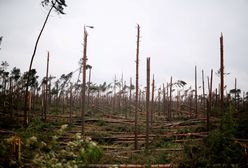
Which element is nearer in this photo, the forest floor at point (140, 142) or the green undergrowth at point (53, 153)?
the green undergrowth at point (53, 153)

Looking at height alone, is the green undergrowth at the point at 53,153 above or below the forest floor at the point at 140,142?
above

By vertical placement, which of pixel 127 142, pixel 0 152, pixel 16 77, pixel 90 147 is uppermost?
pixel 16 77

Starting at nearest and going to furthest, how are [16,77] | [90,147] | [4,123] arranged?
1. [90,147]
2. [4,123]
3. [16,77]

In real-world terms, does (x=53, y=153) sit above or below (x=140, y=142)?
above

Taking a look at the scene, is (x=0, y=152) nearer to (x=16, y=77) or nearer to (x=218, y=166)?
(x=218, y=166)

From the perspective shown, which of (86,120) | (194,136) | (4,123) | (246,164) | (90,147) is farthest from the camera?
(86,120)

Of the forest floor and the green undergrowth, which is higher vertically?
the green undergrowth

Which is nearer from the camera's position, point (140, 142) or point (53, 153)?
point (53, 153)

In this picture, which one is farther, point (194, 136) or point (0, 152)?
point (194, 136)

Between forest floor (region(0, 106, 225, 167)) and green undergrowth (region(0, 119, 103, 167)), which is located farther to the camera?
forest floor (region(0, 106, 225, 167))

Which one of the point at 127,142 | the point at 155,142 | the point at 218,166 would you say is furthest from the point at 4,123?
the point at 218,166

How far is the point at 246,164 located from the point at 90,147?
6.60m

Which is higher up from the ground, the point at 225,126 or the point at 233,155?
the point at 225,126

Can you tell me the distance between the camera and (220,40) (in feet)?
60.2
